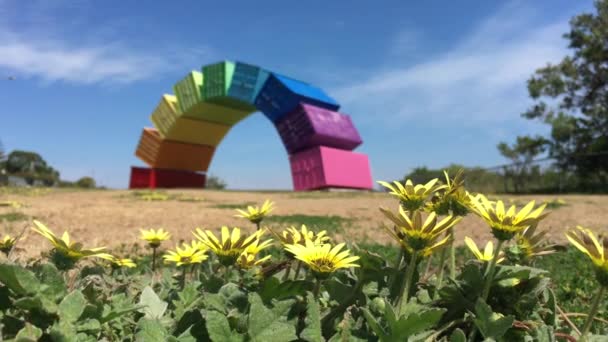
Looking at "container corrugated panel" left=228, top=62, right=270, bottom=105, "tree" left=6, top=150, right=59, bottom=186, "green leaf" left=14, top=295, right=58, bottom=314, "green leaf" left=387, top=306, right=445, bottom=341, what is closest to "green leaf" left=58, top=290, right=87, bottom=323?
"green leaf" left=14, top=295, right=58, bottom=314

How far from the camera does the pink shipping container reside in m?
16.9

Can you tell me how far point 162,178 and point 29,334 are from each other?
74.8 ft

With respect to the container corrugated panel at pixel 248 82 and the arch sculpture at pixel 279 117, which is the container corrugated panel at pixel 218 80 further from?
the container corrugated panel at pixel 248 82

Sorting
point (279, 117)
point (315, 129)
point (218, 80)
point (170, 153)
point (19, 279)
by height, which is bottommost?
point (19, 279)

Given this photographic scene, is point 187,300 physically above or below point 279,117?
below

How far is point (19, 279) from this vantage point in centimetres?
70

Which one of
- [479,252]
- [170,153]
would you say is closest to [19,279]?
[479,252]

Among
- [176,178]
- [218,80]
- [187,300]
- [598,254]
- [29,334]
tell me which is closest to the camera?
[29,334]

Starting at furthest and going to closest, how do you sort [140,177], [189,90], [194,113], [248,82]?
[140,177], [194,113], [189,90], [248,82]

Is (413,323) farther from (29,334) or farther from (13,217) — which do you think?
(13,217)

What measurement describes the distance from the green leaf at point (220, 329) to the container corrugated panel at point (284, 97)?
16.3m

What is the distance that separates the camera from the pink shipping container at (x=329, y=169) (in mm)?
16922

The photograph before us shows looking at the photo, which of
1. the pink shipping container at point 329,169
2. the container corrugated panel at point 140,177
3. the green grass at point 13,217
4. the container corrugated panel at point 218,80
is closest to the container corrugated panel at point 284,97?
the container corrugated panel at point 218,80

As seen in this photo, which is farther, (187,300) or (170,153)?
(170,153)
